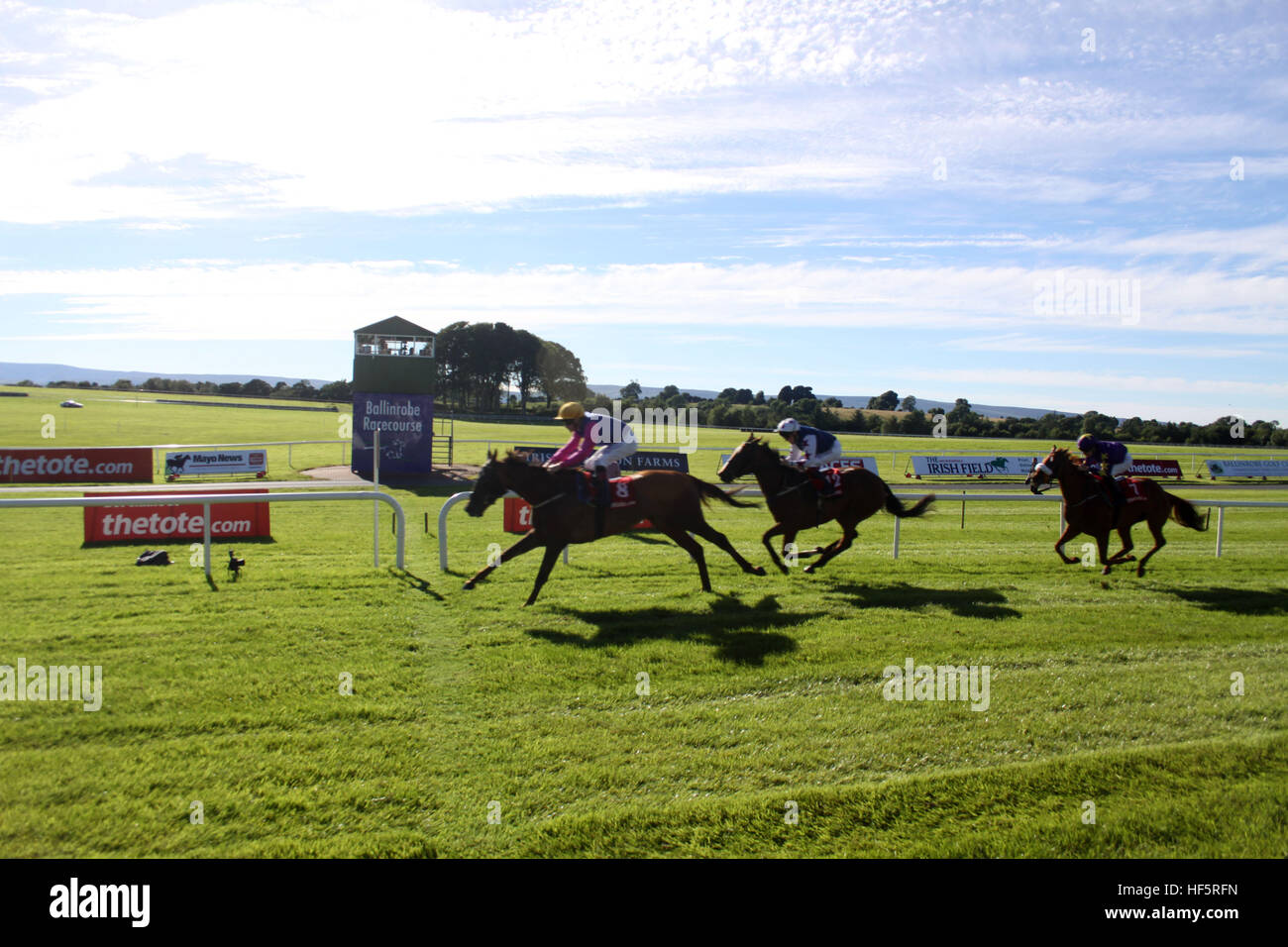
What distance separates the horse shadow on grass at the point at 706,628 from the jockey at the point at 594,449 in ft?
3.88

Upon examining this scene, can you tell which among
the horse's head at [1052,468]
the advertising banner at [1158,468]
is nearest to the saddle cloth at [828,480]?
the horse's head at [1052,468]

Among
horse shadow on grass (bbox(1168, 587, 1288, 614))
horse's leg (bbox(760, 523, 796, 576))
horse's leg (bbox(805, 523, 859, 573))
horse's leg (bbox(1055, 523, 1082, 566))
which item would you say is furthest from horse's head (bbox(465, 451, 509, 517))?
horse's leg (bbox(1055, 523, 1082, 566))

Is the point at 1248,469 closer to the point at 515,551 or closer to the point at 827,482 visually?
the point at 827,482

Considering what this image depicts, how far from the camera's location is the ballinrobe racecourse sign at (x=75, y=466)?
20.9m

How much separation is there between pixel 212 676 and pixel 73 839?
74.0 inches

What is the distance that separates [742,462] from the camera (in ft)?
31.2

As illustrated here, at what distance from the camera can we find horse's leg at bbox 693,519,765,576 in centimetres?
841

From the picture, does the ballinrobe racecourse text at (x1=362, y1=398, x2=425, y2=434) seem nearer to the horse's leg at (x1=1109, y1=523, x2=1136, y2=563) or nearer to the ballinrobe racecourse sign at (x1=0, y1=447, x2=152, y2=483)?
the ballinrobe racecourse sign at (x1=0, y1=447, x2=152, y2=483)

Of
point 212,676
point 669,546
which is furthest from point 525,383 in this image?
point 212,676

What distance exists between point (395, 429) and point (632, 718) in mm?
21215

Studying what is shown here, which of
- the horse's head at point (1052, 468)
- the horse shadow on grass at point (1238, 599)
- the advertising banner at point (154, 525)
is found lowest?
the horse shadow on grass at point (1238, 599)

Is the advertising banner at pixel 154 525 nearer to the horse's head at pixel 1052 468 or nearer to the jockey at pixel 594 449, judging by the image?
the jockey at pixel 594 449
